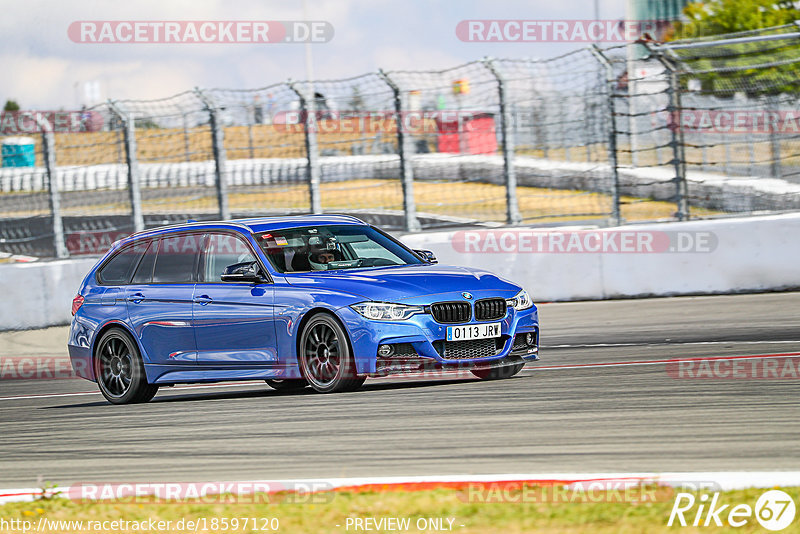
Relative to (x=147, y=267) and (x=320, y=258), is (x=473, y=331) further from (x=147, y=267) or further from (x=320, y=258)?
(x=147, y=267)

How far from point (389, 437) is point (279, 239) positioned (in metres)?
3.13

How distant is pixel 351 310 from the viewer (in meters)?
9.39

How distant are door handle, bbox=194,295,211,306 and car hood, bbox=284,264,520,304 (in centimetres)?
75

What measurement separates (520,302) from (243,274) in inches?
83.2

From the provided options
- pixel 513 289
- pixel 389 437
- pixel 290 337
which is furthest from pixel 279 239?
pixel 389 437

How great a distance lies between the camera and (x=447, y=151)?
1753 centimetres

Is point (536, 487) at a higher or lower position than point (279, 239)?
lower

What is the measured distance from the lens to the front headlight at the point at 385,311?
30.7ft

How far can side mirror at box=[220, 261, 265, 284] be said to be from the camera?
33.0 ft

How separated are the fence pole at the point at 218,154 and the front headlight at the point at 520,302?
813 centimetres

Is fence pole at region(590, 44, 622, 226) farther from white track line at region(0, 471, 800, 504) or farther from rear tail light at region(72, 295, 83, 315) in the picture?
white track line at region(0, 471, 800, 504)

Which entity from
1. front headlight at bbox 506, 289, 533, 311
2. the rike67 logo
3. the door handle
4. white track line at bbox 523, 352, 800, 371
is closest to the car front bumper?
front headlight at bbox 506, 289, 533, 311

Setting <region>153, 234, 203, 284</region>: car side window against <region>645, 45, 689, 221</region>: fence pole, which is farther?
<region>645, 45, 689, 221</region>: fence pole

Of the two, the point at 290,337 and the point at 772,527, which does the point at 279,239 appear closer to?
the point at 290,337
